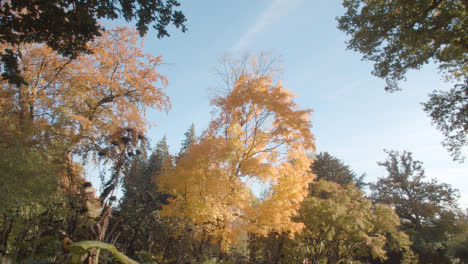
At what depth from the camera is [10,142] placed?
212 inches

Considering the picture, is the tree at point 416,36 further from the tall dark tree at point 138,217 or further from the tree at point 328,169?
the tree at point 328,169

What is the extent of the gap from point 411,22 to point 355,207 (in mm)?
8749

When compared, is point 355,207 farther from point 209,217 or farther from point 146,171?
point 146,171

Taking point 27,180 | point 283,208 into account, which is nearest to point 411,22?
point 283,208

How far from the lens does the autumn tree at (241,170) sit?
7727 mm

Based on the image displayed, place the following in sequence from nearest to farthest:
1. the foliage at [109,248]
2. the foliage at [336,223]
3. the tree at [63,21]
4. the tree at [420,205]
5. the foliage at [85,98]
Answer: the foliage at [109,248] < the tree at [63,21] < the foliage at [85,98] < the foliage at [336,223] < the tree at [420,205]

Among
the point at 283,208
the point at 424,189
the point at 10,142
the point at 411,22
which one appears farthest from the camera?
the point at 424,189

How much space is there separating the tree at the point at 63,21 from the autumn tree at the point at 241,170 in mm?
4277

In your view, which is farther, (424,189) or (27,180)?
(424,189)

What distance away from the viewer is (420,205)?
22.8 meters

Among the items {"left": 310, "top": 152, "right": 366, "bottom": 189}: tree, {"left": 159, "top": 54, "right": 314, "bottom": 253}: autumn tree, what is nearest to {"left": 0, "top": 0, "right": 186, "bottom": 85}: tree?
{"left": 159, "top": 54, "right": 314, "bottom": 253}: autumn tree

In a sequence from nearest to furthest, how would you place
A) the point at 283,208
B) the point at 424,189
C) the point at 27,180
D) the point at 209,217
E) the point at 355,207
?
the point at 27,180 → the point at 209,217 → the point at 283,208 → the point at 355,207 → the point at 424,189

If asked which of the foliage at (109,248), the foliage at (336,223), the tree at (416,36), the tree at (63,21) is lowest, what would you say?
the foliage at (109,248)

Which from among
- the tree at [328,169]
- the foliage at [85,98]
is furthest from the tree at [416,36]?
the tree at [328,169]
